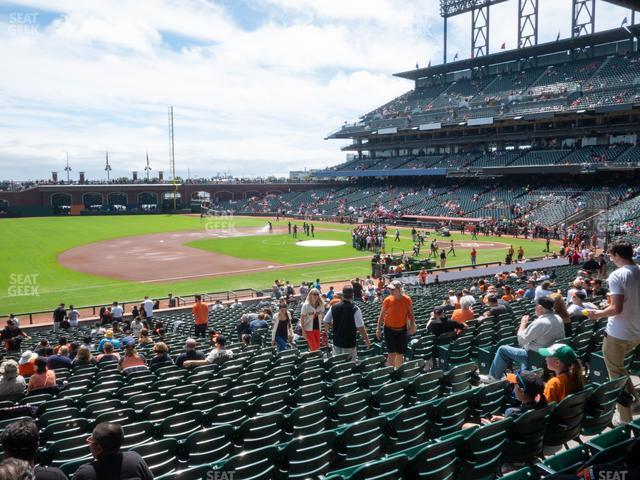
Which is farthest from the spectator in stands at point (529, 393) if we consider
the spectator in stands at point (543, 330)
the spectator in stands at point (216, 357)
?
the spectator in stands at point (216, 357)

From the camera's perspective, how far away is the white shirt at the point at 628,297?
6.25m

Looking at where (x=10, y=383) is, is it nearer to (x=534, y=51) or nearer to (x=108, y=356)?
(x=108, y=356)

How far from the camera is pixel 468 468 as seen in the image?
5.18m

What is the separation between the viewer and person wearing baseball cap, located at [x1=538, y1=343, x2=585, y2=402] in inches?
239

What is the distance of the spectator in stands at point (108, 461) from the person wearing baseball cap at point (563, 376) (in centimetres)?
456

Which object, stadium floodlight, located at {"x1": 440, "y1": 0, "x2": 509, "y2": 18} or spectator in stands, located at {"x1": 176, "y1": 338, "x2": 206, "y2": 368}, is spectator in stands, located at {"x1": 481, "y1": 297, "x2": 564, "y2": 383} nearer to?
spectator in stands, located at {"x1": 176, "y1": 338, "x2": 206, "y2": 368}

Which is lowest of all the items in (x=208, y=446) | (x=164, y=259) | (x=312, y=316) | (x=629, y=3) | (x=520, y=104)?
(x=164, y=259)

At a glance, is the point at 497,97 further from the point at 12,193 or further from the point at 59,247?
the point at 12,193

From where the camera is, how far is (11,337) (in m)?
17.5

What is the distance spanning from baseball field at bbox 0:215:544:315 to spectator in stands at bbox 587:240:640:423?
82.5ft

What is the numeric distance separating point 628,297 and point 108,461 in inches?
233

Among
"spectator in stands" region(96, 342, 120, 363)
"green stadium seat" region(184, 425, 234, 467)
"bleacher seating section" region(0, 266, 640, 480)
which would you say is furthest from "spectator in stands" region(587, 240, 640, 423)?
"spectator in stands" region(96, 342, 120, 363)

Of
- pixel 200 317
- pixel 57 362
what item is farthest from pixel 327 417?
pixel 200 317

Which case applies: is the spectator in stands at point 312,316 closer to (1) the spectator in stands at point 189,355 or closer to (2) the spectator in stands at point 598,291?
(1) the spectator in stands at point 189,355
